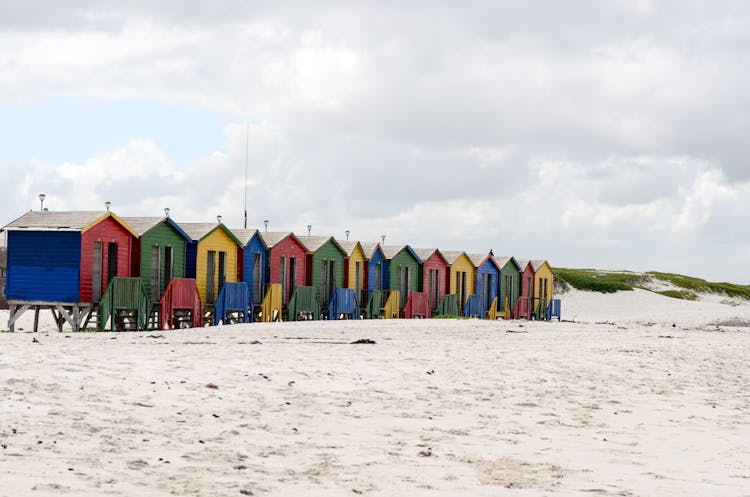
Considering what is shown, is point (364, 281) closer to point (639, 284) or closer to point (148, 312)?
point (148, 312)

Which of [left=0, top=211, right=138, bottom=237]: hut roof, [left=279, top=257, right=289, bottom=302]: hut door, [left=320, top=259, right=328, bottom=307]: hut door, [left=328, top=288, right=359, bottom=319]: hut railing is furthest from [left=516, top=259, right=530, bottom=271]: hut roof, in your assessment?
[left=0, top=211, right=138, bottom=237]: hut roof

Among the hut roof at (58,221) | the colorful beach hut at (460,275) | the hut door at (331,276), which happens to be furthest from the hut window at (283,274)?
the colorful beach hut at (460,275)

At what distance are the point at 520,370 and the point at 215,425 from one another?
7.77m

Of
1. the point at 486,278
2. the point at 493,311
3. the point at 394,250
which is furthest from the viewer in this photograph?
the point at 486,278

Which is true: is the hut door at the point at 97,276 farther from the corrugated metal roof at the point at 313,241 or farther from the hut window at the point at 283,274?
the corrugated metal roof at the point at 313,241

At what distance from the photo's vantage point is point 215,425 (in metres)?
10.4

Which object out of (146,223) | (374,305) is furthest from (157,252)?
(374,305)

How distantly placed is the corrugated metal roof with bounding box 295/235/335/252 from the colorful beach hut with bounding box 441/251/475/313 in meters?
9.79

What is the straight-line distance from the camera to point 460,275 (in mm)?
50500

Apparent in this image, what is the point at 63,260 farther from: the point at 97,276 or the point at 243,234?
the point at 243,234

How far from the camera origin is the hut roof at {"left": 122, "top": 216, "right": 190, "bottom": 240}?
106 feet

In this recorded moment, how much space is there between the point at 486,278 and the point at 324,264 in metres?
14.0

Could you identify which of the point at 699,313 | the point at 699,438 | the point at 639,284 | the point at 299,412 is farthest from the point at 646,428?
the point at 639,284

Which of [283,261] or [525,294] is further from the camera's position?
[525,294]
